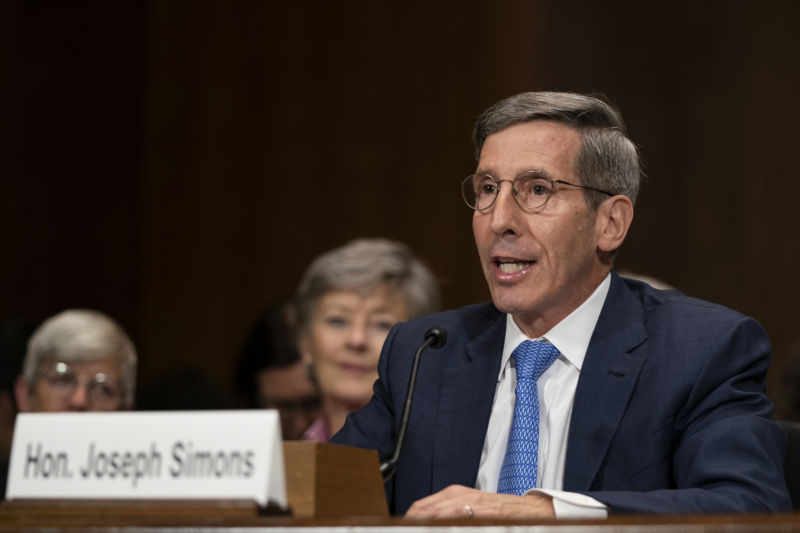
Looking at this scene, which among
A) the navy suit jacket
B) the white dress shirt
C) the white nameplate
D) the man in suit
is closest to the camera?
the white nameplate

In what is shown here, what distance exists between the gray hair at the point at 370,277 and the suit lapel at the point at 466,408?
4.23ft

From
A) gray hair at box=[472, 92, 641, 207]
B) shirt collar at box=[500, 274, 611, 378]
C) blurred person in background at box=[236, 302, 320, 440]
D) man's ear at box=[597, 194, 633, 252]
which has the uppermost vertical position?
gray hair at box=[472, 92, 641, 207]

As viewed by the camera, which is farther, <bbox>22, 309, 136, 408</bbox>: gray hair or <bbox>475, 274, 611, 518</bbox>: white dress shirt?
<bbox>22, 309, 136, 408</bbox>: gray hair

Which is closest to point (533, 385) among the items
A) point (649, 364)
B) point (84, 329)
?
point (649, 364)

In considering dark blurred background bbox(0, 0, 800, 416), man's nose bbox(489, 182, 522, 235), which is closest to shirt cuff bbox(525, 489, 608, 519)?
man's nose bbox(489, 182, 522, 235)

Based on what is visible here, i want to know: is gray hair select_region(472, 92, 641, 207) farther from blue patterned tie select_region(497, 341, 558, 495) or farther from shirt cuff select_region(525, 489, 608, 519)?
shirt cuff select_region(525, 489, 608, 519)

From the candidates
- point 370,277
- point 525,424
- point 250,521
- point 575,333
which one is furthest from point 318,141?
point 250,521

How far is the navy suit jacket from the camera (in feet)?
5.59

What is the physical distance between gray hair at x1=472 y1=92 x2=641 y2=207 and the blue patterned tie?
32cm

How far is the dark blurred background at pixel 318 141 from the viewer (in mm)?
4762

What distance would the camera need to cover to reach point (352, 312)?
3.50 meters

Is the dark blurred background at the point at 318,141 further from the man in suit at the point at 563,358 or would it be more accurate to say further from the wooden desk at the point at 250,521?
the wooden desk at the point at 250,521

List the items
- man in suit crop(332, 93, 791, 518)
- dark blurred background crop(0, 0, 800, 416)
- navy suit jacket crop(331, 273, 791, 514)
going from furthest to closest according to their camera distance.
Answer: dark blurred background crop(0, 0, 800, 416), man in suit crop(332, 93, 791, 518), navy suit jacket crop(331, 273, 791, 514)

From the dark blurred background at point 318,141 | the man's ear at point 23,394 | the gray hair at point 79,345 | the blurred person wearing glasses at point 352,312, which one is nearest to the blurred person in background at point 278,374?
the blurred person wearing glasses at point 352,312
